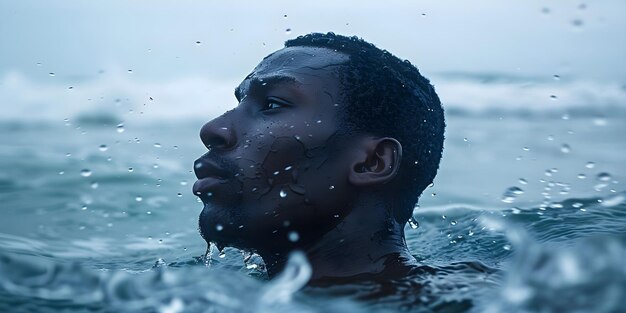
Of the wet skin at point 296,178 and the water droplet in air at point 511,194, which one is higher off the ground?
the water droplet in air at point 511,194

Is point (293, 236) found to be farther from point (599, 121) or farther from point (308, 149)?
point (599, 121)

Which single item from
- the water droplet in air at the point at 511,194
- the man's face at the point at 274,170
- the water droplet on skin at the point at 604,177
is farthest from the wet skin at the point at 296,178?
the water droplet on skin at the point at 604,177

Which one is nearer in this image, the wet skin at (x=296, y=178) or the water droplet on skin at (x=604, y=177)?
the wet skin at (x=296, y=178)

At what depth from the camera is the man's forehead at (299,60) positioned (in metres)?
3.43

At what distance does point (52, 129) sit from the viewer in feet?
27.0

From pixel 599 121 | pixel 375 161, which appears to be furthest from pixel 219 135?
pixel 599 121

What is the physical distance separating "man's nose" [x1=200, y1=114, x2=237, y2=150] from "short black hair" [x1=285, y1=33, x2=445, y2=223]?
1.48 feet

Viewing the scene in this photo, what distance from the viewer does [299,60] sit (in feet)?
11.4

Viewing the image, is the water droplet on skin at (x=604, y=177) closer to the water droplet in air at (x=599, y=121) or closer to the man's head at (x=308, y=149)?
the water droplet in air at (x=599, y=121)

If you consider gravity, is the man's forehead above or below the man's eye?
above

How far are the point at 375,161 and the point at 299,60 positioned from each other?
0.51 meters

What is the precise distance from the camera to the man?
3.20m

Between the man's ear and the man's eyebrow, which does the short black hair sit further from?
the man's eyebrow

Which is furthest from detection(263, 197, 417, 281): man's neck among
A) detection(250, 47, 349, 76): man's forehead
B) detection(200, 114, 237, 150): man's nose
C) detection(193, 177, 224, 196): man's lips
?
detection(250, 47, 349, 76): man's forehead
